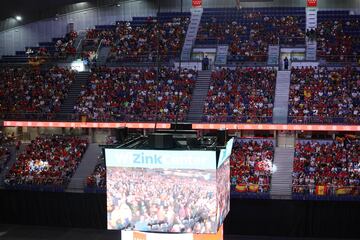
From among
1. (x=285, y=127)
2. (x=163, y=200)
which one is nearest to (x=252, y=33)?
(x=285, y=127)

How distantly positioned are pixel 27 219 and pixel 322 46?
2029 cm

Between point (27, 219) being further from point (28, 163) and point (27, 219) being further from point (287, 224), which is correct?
point (287, 224)

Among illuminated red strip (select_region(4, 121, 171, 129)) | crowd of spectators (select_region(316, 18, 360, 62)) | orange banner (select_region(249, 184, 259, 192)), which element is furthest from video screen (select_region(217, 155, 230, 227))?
crowd of spectators (select_region(316, 18, 360, 62))

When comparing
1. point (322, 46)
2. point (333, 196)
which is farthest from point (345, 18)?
point (333, 196)

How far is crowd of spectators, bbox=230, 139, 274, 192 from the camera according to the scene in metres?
25.6

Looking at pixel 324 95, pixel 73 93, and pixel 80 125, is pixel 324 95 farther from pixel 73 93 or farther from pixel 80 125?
pixel 73 93

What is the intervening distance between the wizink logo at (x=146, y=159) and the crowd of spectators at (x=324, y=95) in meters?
17.3

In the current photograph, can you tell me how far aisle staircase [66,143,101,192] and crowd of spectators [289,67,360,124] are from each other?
1044 centimetres

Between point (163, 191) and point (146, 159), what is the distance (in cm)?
77

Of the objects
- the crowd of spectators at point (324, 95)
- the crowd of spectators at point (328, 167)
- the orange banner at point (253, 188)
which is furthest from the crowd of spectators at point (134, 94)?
the crowd of spectators at point (328, 167)

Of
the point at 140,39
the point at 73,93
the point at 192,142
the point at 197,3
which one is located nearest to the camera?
the point at 192,142

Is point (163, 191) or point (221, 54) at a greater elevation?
point (221, 54)

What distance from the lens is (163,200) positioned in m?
12.0

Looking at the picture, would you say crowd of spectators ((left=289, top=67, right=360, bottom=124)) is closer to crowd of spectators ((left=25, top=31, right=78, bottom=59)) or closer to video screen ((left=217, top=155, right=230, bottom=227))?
crowd of spectators ((left=25, top=31, right=78, bottom=59))
